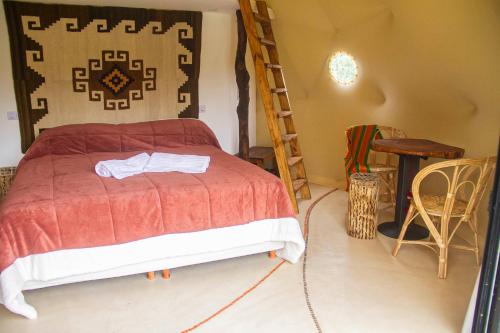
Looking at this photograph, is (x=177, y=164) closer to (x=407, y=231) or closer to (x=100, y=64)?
(x=100, y=64)

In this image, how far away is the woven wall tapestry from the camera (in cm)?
388

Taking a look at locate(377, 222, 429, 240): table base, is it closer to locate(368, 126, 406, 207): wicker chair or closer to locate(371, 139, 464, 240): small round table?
locate(371, 139, 464, 240): small round table

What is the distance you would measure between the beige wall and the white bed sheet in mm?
1585

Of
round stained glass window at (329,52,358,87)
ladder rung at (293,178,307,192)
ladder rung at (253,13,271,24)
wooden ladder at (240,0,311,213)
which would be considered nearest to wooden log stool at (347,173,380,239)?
wooden ladder at (240,0,311,213)

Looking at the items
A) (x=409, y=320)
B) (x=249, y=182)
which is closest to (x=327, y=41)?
(x=249, y=182)

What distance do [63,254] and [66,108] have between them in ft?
7.02

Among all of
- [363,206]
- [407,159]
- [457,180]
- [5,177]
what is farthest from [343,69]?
[5,177]

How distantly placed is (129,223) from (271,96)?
1.84 m

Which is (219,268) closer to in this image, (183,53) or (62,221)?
(62,221)

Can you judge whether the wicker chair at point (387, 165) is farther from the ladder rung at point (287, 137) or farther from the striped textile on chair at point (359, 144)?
the ladder rung at point (287, 137)

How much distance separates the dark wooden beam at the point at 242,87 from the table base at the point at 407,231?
1741 millimetres

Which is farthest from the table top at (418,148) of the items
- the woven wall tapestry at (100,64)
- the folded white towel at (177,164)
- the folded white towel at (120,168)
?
the woven wall tapestry at (100,64)

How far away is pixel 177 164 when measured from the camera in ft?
10.5

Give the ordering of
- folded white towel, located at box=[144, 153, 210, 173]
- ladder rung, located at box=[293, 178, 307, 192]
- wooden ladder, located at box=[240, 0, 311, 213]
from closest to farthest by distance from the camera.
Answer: folded white towel, located at box=[144, 153, 210, 173] → wooden ladder, located at box=[240, 0, 311, 213] → ladder rung, located at box=[293, 178, 307, 192]
